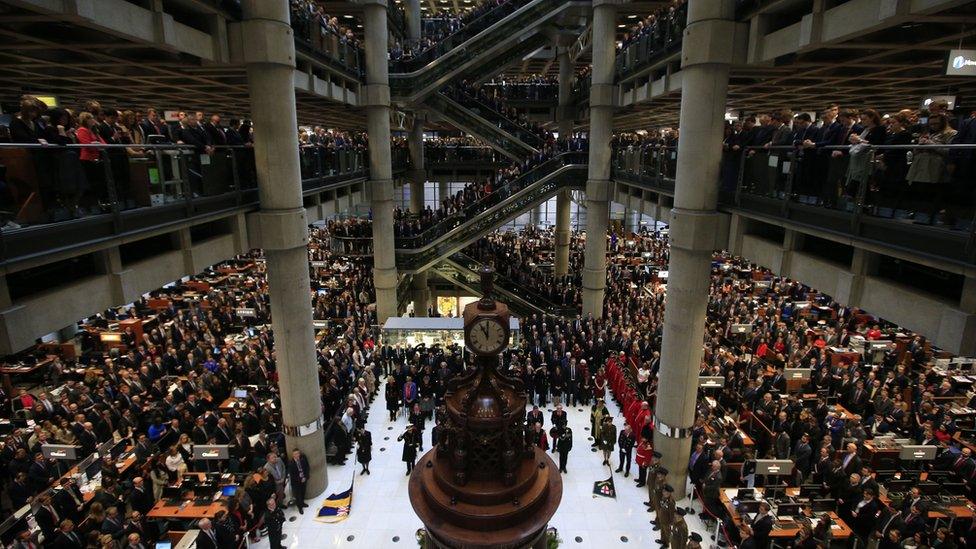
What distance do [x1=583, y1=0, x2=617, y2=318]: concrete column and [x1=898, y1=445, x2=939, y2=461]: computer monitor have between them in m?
10.9

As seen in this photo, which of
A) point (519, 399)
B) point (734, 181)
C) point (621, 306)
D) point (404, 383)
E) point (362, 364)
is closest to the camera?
point (519, 399)

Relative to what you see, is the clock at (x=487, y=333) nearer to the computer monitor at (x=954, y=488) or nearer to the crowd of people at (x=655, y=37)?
the crowd of people at (x=655, y=37)

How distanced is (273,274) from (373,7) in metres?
11.6

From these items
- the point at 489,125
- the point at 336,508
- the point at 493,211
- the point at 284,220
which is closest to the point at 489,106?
the point at 489,125

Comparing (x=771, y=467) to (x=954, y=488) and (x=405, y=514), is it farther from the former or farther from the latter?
(x=405, y=514)

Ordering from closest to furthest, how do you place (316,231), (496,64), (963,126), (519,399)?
1. (519,399)
2. (963,126)
3. (496,64)
4. (316,231)

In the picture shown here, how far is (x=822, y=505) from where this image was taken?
1000cm

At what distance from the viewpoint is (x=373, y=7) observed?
17344 mm

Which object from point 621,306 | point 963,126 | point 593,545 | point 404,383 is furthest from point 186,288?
point 963,126

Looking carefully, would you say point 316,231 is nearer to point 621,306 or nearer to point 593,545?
point 621,306

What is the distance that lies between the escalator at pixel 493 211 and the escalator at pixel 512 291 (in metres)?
2.26

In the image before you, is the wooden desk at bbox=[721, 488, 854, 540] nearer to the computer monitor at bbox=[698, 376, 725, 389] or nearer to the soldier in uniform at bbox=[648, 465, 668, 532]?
the soldier in uniform at bbox=[648, 465, 668, 532]

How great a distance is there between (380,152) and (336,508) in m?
12.2

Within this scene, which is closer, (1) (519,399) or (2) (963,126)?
(1) (519,399)
